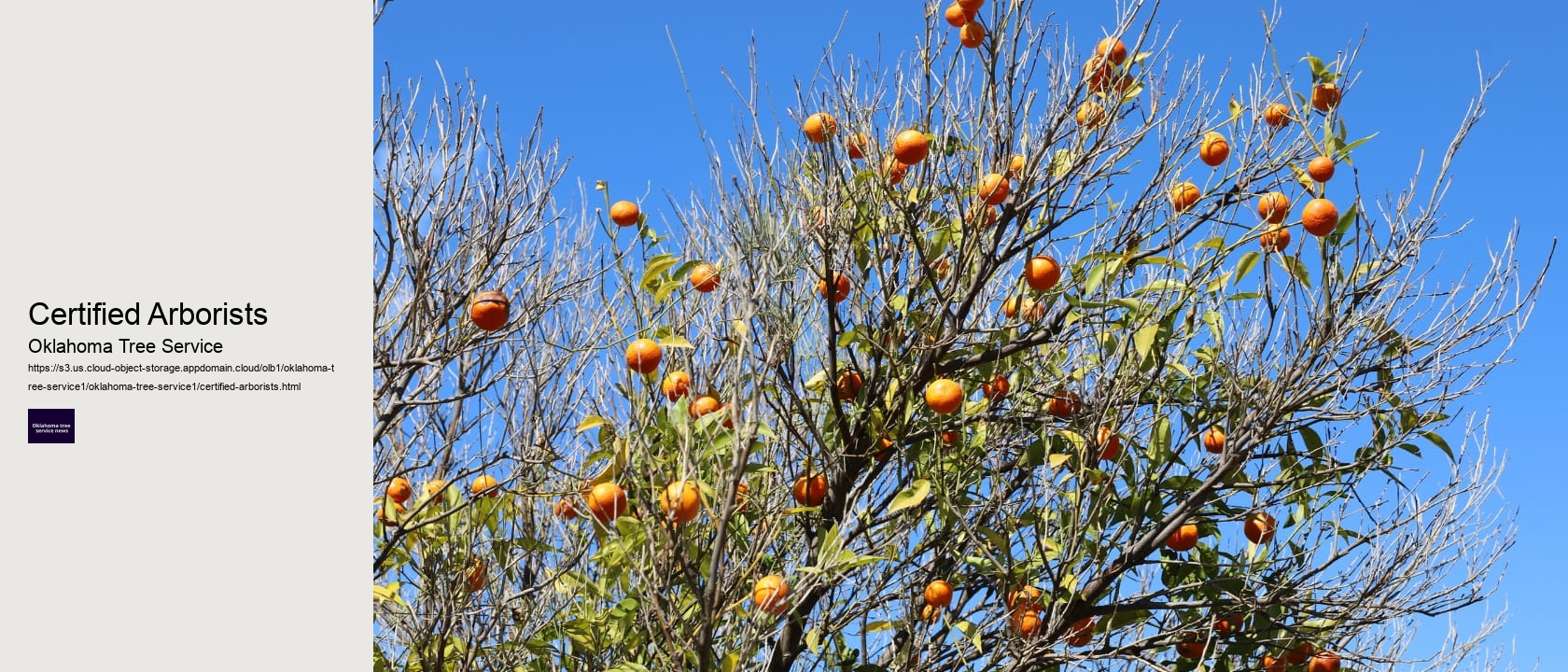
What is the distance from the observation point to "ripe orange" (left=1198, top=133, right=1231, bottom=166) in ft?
12.6

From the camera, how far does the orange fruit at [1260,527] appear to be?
3.75 m

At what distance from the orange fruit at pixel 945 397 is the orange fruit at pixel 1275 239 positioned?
1.23 m

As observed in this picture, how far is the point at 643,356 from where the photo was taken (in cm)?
285

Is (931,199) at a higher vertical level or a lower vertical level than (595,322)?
higher

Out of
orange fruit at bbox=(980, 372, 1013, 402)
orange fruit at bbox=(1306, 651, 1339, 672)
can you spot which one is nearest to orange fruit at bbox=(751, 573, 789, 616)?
orange fruit at bbox=(980, 372, 1013, 402)

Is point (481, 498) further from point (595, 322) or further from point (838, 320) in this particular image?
point (838, 320)

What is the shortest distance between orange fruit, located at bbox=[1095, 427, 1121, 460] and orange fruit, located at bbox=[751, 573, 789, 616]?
3.69 feet

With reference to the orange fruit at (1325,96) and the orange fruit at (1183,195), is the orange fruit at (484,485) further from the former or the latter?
the orange fruit at (1325,96)

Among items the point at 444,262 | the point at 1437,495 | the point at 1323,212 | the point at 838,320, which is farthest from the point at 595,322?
the point at 1437,495

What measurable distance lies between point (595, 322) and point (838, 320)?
2.72 ft

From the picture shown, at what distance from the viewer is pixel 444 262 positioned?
3645mm

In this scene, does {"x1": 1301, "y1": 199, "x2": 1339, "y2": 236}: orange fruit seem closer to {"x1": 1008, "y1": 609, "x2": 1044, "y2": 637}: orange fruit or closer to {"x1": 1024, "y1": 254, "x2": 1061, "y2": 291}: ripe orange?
{"x1": 1024, "y1": 254, "x2": 1061, "y2": 291}: ripe orange

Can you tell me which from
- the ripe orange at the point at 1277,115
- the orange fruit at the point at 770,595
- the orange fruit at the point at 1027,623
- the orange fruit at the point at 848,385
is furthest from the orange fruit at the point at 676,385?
the ripe orange at the point at 1277,115
